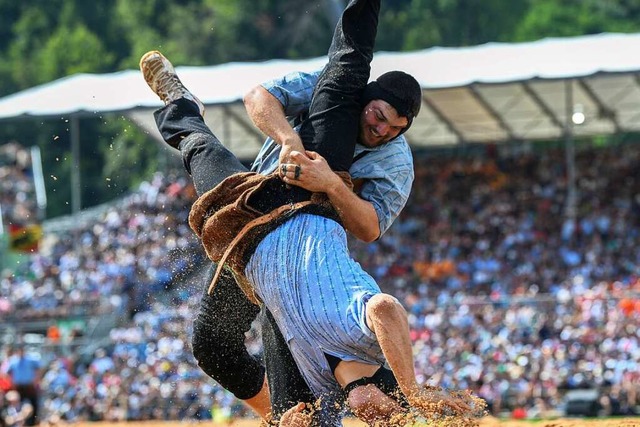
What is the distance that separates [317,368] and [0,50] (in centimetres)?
6561

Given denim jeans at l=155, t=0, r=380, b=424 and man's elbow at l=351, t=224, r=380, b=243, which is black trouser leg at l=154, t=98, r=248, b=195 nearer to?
denim jeans at l=155, t=0, r=380, b=424

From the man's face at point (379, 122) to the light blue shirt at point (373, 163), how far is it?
0.36ft

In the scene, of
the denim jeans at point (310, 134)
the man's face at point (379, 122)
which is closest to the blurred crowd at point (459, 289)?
the denim jeans at point (310, 134)

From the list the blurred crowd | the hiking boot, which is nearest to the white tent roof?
the blurred crowd

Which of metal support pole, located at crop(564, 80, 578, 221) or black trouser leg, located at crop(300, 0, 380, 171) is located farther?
metal support pole, located at crop(564, 80, 578, 221)

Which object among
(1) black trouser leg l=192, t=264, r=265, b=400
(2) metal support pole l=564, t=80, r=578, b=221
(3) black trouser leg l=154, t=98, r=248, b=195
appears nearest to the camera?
(3) black trouser leg l=154, t=98, r=248, b=195

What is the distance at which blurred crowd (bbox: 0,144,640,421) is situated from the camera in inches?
647

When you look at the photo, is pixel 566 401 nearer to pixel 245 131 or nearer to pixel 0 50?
pixel 245 131

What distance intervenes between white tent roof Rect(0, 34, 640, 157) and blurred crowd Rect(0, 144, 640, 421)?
700mm

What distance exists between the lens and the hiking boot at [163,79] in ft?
19.5

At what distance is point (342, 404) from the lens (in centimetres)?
509

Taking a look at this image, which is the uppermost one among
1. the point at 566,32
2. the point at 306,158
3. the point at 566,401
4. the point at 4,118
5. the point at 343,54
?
the point at 566,32

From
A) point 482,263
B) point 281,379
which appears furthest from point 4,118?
point 281,379

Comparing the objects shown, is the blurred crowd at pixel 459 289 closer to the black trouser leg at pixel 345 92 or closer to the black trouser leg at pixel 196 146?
the black trouser leg at pixel 196 146
